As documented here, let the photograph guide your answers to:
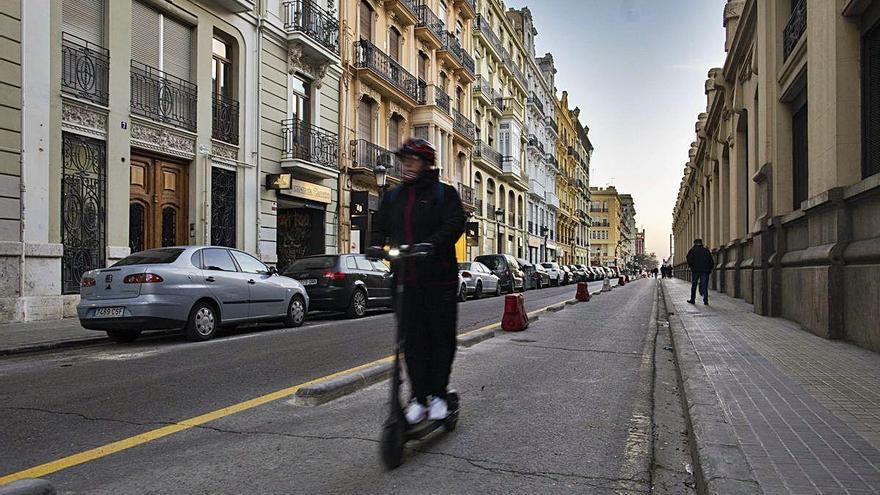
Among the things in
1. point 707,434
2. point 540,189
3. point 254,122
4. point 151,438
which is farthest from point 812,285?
point 540,189

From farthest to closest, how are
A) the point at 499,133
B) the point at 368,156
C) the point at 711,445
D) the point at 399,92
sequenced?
the point at 499,133 → the point at 399,92 → the point at 368,156 → the point at 711,445

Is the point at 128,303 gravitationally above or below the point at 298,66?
below

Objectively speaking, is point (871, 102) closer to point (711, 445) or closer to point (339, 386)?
point (711, 445)

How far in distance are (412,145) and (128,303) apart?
659cm

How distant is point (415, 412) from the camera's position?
3.87 metres

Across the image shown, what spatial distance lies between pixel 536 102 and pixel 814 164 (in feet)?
154

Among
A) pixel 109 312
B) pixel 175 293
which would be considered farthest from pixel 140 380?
pixel 109 312

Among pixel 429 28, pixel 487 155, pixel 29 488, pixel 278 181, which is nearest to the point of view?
pixel 29 488

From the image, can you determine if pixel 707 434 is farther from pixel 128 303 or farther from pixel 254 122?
pixel 254 122

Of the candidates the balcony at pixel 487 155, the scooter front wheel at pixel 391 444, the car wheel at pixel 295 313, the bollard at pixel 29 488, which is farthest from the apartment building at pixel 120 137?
the balcony at pixel 487 155

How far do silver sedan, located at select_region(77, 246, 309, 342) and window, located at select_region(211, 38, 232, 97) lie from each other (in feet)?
27.2

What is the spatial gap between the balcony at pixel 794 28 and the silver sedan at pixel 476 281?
11.0 m

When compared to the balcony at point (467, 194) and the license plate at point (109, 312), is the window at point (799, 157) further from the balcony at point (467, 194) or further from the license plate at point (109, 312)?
the balcony at point (467, 194)

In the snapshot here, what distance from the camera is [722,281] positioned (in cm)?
2378
